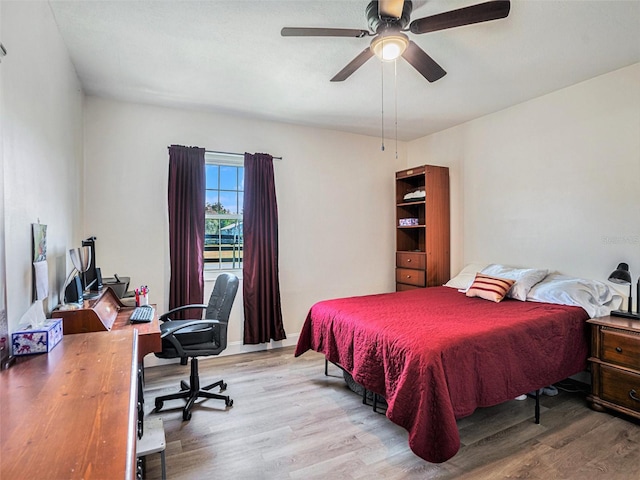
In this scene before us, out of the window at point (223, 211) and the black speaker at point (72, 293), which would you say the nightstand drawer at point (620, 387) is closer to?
the window at point (223, 211)

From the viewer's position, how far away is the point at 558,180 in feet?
10.5

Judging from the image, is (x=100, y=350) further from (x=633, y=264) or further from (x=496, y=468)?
(x=633, y=264)

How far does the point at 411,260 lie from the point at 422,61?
108 inches

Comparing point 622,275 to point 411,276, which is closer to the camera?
point 622,275

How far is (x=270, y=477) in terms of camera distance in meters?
1.85

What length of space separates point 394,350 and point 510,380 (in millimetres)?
789

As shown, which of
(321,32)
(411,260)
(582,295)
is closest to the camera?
(321,32)

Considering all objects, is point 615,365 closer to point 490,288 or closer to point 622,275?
point 622,275

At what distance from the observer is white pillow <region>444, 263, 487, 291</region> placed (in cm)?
367

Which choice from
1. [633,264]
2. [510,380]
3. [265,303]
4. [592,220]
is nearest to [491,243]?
[592,220]

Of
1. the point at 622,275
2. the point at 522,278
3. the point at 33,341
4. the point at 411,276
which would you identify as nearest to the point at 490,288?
the point at 522,278

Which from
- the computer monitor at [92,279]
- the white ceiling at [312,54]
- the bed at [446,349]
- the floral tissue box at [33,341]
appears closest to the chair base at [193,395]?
the bed at [446,349]

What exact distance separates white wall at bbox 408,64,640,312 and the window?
2.70 metres

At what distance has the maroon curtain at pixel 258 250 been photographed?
380 centimetres
